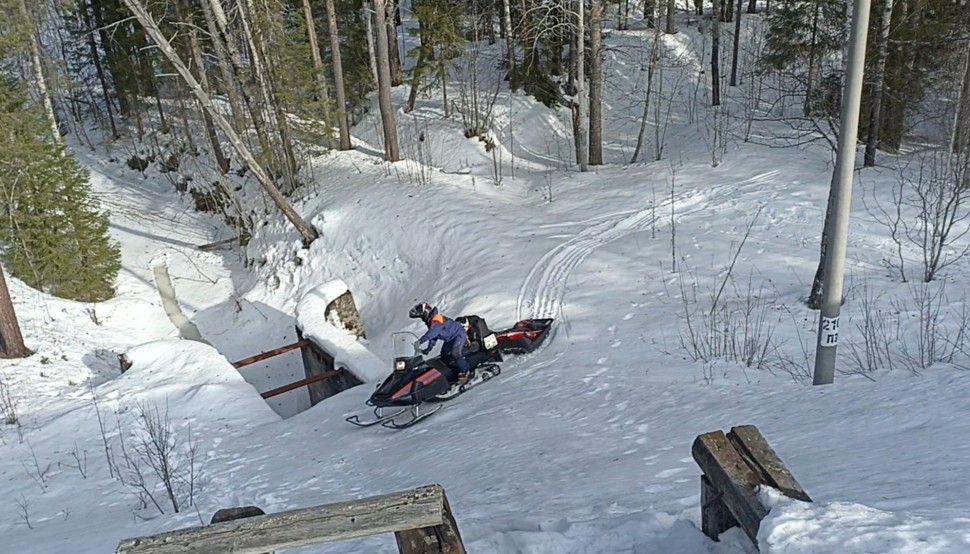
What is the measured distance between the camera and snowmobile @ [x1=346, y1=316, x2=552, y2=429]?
8422 millimetres

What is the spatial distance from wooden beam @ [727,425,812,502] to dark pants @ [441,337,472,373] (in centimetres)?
611

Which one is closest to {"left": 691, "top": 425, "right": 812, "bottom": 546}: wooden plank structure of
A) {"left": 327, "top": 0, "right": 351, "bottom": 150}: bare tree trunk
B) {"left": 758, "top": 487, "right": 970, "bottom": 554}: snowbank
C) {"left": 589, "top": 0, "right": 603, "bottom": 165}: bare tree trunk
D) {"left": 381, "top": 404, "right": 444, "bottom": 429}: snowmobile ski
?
{"left": 758, "top": 487, "right": 970, "bottom": 554}: snowbank

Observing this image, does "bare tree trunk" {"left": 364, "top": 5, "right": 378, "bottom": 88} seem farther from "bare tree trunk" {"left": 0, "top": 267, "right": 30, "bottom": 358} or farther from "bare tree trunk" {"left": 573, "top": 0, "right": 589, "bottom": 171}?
"bare tree trunk" {"left": 0, "top": 267, "right": 30, "bottom": 358}

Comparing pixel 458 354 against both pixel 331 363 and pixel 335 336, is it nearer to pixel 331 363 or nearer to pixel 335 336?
pixel 331 363

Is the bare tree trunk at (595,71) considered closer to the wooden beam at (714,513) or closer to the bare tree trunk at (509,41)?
the bare tree trunk at (509,41)

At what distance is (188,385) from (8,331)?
5.35 m

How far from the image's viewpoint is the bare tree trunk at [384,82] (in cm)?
1695

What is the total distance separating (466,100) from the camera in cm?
2342

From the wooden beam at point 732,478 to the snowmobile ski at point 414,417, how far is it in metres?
5.67

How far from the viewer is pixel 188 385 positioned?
34.6 feet

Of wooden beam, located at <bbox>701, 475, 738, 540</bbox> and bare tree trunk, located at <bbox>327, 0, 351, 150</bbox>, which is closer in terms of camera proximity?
wooden beam, located at <bbox>701, 475, 738, 540</bbox>

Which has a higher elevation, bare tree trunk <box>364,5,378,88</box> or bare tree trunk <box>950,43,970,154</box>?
bare tree trunk <box>364,5,378,88</box>

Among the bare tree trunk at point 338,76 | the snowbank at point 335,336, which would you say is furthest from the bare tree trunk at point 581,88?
the snowbank at point 335,336

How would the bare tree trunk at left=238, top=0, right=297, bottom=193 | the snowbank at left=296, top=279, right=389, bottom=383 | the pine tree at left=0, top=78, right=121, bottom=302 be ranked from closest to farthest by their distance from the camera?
the snowbank at left=296, top=279, right=389, bottom=383 < the pine tree at left=0, top=78, right=121, bottom=302 < the bare tree trunk at left=238, top=0, right=297, bottom=193
